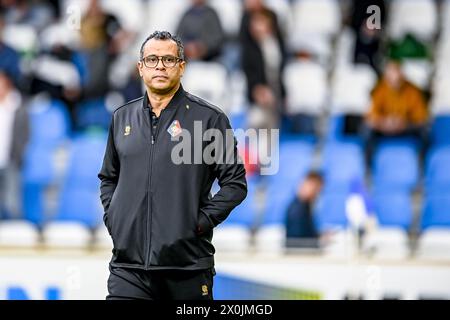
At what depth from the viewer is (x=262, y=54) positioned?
11.5 m

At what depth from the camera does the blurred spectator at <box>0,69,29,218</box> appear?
34.7ft

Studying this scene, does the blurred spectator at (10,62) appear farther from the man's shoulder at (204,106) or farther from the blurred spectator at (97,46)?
the man's shoulder at (204,106)

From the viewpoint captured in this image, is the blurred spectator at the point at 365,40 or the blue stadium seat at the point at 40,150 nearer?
the blue stadium seat at the point at 40,150

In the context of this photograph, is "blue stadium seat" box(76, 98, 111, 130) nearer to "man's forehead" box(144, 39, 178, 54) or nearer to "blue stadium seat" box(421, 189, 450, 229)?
"blue stadium seat" box(421, 189, 450, 229)

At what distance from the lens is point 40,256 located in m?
9.12

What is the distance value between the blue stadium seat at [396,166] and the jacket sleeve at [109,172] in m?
5.42

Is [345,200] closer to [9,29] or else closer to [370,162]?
[370,162]

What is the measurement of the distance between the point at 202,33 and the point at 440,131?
2.40 metres

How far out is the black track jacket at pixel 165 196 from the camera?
521cm

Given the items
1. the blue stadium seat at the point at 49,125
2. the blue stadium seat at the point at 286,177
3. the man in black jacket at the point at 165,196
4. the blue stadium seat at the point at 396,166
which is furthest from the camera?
the blue stadium seat at the point at 49,125

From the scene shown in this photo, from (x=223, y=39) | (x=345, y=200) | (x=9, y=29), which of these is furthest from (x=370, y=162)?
(x=9, y=29)

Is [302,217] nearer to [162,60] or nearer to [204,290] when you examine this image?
[204,290]

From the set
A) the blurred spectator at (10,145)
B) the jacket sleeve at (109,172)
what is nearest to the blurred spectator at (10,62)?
the blurred spectator at (10,145)

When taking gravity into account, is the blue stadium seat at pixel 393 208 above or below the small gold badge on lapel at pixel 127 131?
below
